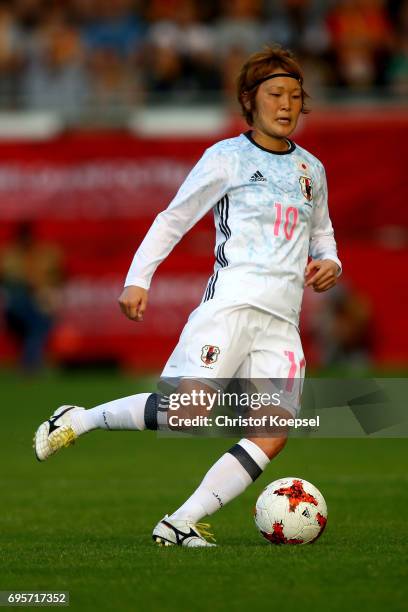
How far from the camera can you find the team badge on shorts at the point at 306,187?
672cm

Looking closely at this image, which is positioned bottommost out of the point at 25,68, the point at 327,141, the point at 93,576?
the point at 93,576

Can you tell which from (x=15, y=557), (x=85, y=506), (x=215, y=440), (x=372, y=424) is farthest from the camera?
(x=215, y=440)

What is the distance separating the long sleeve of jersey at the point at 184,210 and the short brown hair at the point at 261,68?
0.38m

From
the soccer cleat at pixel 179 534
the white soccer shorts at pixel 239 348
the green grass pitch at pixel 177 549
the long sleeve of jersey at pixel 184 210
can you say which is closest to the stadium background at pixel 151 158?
the green grass pitch at pixel 177 549

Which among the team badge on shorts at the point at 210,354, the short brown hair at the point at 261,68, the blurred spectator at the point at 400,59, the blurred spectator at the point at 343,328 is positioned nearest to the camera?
the team badge on shorts at the point at 210,354

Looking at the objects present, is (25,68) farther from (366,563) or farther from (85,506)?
(366,563)

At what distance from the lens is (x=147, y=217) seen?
19766 mm

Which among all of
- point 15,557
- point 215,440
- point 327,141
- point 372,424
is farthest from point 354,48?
point 15,557

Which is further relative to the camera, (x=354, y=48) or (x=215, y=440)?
(x=354, y=48)

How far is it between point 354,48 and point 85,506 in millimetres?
13556

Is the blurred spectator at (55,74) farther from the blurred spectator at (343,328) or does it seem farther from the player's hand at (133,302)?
the player's hand at (133,302)

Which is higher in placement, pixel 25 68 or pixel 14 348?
pixel 25 68

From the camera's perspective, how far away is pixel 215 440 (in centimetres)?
1389

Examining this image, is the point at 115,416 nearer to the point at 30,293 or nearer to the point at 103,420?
the point at 103,420
